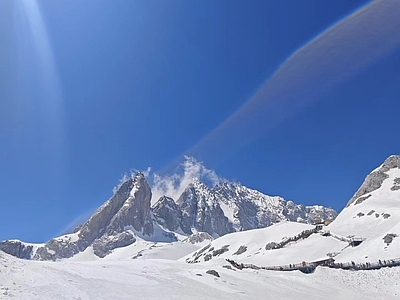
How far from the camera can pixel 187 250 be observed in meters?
138

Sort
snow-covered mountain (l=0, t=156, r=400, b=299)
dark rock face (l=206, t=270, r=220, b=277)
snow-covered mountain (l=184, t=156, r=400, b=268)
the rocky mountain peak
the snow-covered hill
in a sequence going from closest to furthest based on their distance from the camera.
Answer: the snow-covered hill < snow-covered mountain (l=0, t=156, r=400, b=299) < dark rock face (l=206, t=270, r=220, b=277) < snow-covered mountain (l=184, t=156, r=400, b=268) < the rocky mountain peak

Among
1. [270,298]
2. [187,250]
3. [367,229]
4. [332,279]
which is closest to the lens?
[270,298]

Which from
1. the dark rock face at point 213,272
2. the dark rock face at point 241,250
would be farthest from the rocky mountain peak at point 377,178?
the dark rock face at point 213,272

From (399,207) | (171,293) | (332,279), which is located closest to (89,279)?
(171,293)

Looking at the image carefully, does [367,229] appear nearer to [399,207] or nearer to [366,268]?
[399,207]

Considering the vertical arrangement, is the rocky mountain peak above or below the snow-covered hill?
above

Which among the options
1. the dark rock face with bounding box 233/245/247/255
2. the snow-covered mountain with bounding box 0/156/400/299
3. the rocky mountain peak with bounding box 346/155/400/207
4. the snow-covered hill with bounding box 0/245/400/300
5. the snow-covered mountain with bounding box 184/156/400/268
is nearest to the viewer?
the snow-covered hill with bounding box 0/245/400/300

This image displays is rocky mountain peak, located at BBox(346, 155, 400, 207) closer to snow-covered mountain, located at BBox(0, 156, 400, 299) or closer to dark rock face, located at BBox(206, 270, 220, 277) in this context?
snow-covered mountain, located at BBox(0, 156, 400, 299)

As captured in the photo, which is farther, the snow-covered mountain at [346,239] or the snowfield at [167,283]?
the snow-covered mountain at [346,239]

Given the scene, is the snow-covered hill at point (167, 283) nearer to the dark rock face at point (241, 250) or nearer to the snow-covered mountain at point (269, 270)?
the snow-covered mountain at point (269, 270)

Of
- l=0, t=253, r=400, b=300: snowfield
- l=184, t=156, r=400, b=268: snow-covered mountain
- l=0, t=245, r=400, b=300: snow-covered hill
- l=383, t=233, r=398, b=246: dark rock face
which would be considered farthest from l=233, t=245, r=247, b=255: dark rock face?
l=0, t=245, r=400, b=300: snow-covered hill

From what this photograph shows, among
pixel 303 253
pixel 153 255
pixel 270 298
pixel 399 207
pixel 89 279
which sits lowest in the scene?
pixel 270 298

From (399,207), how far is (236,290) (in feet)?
169

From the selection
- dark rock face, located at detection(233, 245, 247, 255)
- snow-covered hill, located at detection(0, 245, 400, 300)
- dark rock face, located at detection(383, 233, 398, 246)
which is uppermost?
dark rock face, located at detection(233, 245, 247, 255)
